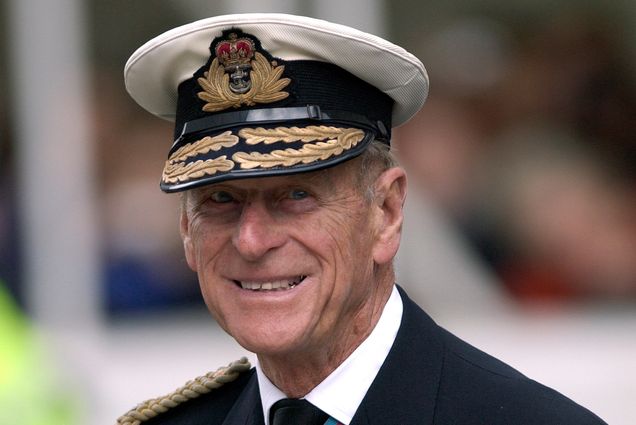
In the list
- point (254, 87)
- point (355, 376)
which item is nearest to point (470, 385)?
point (355, 376)

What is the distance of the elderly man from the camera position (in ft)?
9.16

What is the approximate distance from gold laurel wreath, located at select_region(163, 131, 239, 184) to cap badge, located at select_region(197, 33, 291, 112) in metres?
0.08

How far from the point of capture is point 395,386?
2891 mm

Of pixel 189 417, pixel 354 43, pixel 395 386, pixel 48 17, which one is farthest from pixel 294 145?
pixel 48 17

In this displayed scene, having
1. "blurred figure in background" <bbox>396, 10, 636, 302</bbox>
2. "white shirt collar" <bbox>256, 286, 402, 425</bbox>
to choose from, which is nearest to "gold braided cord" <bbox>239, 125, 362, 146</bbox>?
"white shirt collar" <bbox>256, 286, 402, 425</bbox>

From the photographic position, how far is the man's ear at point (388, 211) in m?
2.93

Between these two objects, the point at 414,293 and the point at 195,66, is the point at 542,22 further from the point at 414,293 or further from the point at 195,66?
the point at 195,66

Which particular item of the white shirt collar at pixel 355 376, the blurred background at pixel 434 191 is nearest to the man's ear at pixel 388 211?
the white shirt collar at pixel 355 376

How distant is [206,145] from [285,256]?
27 centimetres

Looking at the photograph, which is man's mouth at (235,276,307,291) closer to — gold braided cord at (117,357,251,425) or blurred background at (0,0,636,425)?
gold braided cord at (117,357,251,425)

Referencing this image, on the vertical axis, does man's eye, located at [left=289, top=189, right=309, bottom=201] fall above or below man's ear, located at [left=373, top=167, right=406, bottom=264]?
above

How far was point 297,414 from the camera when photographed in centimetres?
295

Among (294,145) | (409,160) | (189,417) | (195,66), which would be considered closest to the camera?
(294,145)

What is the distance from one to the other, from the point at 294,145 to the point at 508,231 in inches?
156
